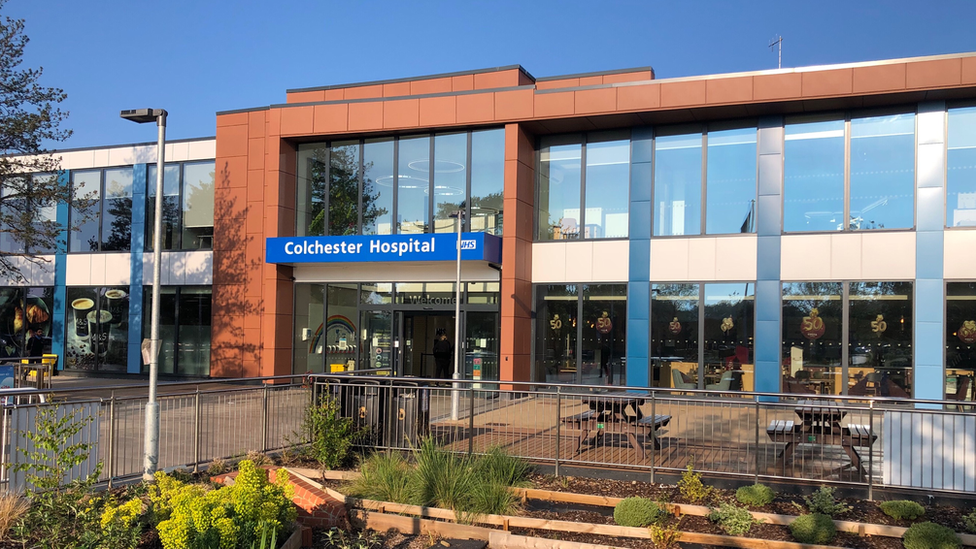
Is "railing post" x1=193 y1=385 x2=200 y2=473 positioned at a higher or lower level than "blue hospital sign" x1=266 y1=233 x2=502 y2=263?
lower

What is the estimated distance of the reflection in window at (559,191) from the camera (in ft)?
67.8

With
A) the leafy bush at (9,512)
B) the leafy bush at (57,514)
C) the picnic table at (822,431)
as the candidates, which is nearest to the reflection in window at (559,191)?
the picnic table at (822,431)

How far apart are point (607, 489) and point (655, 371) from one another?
1008 cm

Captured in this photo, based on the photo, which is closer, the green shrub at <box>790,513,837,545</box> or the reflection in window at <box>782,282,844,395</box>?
the green shrub at <box>790,513,837,545</box>

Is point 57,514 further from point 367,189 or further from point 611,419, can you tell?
point 367,189

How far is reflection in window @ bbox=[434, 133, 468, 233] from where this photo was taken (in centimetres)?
2117

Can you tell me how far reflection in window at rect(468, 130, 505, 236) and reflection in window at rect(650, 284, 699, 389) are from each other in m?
4.77

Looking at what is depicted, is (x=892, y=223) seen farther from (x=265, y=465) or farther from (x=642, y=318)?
(x=265, y=465)

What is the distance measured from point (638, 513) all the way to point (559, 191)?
13873 millimetres

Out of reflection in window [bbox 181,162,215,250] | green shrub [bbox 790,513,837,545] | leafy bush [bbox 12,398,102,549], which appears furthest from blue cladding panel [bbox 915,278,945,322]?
reflection in window [bbox 181,162,215,250]

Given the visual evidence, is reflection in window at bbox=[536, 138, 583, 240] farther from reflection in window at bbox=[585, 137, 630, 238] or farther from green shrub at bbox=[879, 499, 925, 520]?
green shrub at bbox=[879, 499, 925, 520]

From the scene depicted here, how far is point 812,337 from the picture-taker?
18.0 metres

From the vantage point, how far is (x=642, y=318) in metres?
19.5

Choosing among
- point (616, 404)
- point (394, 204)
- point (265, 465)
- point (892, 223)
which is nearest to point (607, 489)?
point (616, 404)
